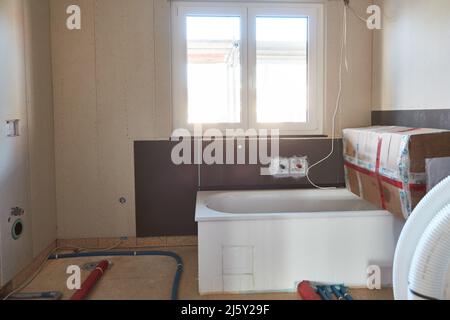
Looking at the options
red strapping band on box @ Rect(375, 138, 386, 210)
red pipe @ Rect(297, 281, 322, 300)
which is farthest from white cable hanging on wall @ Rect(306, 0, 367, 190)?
red pipe @ Rect(297, 281, 322, 300)

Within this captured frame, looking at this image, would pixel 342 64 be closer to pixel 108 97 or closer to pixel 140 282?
pixel 108 97

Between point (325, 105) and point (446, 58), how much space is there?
114 centimetres

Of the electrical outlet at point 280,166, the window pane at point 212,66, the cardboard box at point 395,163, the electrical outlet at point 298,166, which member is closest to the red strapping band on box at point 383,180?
the cardboard box at point 395,163

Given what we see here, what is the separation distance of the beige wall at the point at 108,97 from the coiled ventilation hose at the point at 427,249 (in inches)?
81.2

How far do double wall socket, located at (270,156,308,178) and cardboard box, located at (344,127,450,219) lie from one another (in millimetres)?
438

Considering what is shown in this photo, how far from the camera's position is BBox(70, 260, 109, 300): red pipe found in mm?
2379

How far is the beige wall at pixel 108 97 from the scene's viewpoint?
126 inches

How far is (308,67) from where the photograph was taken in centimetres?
345

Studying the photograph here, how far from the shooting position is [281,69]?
3.44m

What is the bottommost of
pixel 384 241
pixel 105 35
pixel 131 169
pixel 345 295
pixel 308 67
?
pixel 345 295

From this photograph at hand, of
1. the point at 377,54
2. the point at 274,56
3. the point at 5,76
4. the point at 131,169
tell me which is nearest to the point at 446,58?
the point at 377,54

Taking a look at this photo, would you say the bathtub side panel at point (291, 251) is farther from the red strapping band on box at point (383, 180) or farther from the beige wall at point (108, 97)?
the beige wall at point (108, 97)

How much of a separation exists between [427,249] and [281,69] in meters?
2.28

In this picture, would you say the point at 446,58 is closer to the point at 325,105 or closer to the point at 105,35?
the point at 325,105
